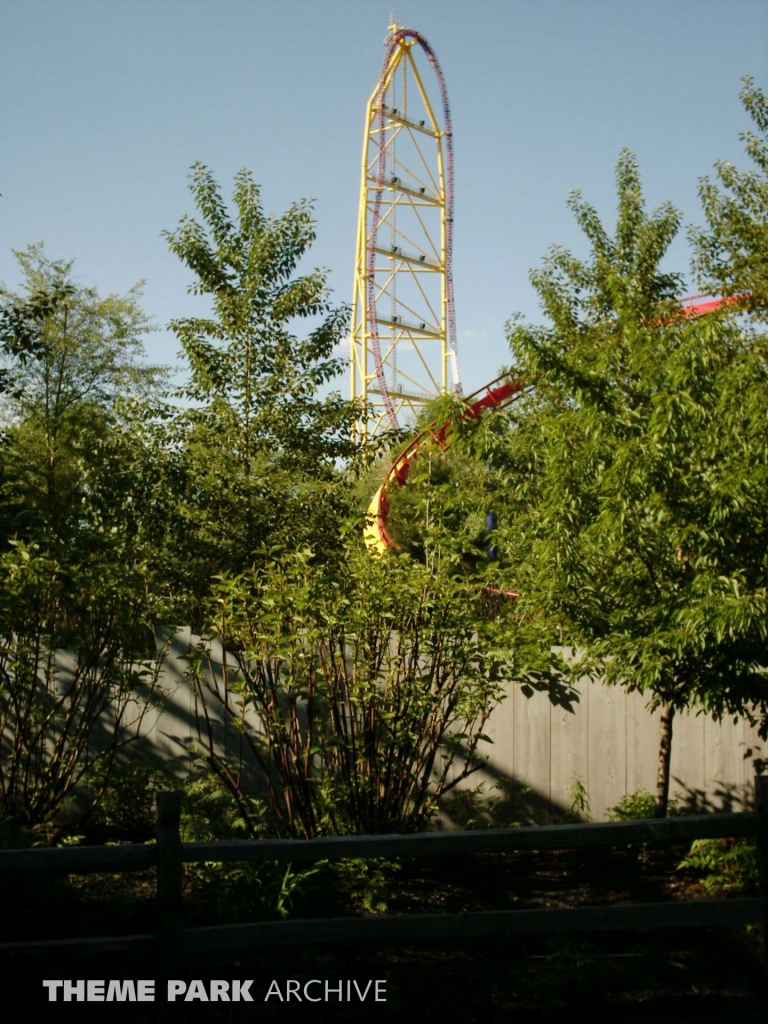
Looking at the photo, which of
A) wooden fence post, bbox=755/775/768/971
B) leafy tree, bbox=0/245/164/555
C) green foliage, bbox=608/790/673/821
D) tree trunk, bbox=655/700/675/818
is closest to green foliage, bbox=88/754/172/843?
green foliage, bbox=608/790/673/821

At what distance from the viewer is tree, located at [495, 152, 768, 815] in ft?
17.4

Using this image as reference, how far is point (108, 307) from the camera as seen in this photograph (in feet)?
75.3

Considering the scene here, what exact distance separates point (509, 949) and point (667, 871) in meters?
1.73

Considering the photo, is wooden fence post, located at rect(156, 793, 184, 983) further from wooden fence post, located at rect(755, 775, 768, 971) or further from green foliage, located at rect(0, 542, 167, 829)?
green foliage, located at rect(0, 542, 167, 829)

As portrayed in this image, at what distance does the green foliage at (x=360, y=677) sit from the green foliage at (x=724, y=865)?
59.6 inches

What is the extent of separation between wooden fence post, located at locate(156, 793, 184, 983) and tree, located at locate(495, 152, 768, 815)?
2985 mm

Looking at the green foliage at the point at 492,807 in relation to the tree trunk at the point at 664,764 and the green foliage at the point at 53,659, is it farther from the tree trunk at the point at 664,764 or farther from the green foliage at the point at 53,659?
the green foliage at the point at 53,659

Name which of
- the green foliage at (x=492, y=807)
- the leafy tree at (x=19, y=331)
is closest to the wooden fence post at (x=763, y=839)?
the green foliage at (x=492, y=807)

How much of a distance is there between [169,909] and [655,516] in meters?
3.36

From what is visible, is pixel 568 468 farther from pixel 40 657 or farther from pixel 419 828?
pixel 40 657

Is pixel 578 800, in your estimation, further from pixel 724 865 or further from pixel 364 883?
pixel 364 883

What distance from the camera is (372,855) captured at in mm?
3648

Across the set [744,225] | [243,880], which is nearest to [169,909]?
[243,880]

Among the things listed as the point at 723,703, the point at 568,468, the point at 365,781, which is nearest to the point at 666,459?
the point at 568,468
